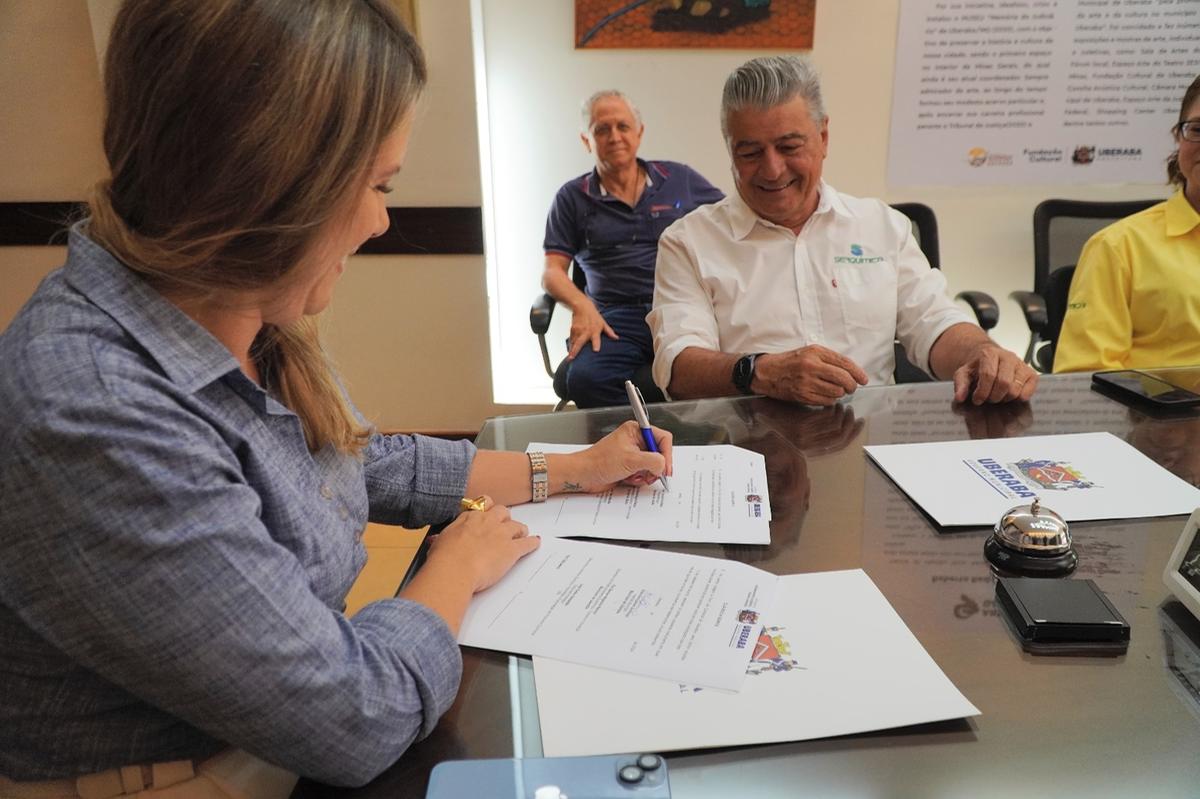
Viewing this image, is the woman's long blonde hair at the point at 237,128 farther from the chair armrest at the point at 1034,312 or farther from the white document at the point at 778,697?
the chair armrest at the point at 1034,312

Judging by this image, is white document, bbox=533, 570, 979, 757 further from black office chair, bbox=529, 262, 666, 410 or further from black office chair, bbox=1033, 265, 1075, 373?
black office chair, bbox=1033, 265, 1075, 373

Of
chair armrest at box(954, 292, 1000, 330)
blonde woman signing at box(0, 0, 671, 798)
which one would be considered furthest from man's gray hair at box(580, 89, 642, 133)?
blonde woman signing at box(0, 0, 671, 798)

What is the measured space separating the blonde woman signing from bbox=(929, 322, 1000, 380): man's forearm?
4.23 feet

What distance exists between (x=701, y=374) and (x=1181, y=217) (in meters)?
1.15

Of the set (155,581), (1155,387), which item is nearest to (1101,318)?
(1155,387)

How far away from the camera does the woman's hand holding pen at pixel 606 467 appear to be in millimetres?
1036

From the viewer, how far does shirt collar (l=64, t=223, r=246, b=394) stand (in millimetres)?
589

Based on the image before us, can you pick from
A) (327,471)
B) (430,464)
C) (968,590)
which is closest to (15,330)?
(327,471)

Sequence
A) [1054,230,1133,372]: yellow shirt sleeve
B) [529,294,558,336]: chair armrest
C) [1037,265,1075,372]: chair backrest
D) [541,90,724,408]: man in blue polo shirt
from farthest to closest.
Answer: [541,90,724,408]: man in blue polo shirt
[529,294,558,336]: chair armrest
[1037,265,1075,372]: chair backrest
[1054,230,1133,372]: yellow shirt sleeve

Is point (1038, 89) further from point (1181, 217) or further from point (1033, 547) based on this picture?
point (1033, 547)

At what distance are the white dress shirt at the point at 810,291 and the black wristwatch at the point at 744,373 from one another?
0.30 metres

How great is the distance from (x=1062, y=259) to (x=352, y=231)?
2711 millimetres

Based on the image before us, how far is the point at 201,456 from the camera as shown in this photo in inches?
21.9

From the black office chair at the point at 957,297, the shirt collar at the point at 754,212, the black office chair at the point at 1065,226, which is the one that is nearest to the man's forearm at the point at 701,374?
the shirt collar at the point at 754,212
